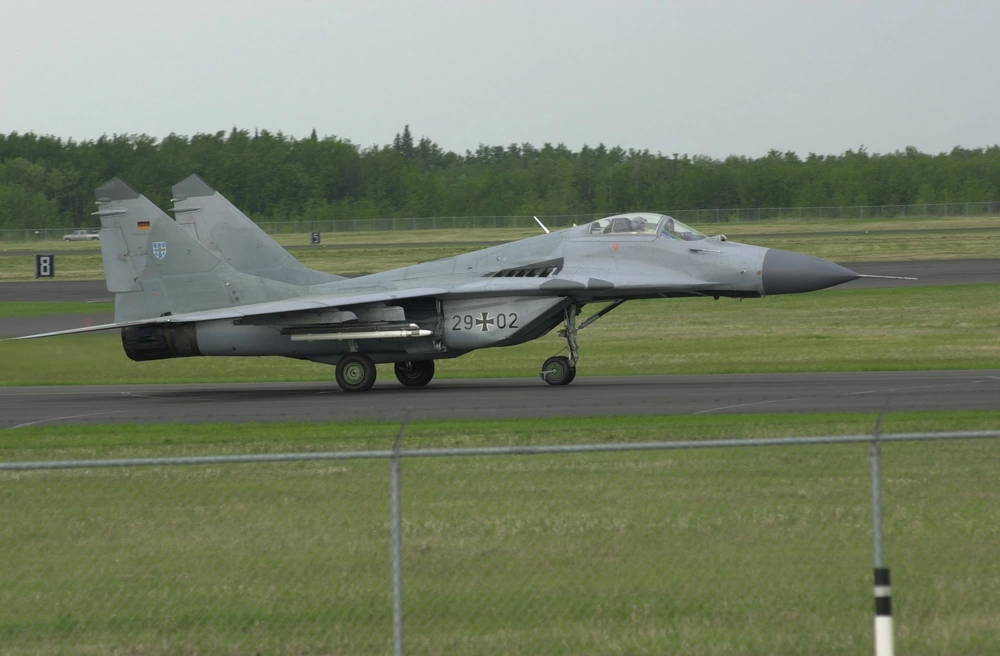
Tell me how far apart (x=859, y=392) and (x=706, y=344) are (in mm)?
13510

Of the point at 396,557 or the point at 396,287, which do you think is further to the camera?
the point at 396,287

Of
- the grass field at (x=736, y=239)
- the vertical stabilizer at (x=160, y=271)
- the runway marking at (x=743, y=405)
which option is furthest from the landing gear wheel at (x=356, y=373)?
the grass field at (x=736, y=239)

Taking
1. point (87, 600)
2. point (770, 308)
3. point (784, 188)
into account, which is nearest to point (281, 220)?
point (784, 188)

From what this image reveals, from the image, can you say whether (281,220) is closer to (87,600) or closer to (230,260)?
(230,260)

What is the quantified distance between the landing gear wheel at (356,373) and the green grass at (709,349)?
15.9 feet

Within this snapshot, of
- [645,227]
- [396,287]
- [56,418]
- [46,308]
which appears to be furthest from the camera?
[46,308]

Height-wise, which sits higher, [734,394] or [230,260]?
[230,260]

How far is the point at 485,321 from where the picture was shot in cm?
2534

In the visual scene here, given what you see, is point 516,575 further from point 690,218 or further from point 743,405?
point 690,218

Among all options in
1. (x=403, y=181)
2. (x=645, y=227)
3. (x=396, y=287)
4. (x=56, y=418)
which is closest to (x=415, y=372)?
(x=396, y=287)

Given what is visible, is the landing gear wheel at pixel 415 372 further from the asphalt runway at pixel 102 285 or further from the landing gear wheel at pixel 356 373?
the asphalt runway at pixel 102 285

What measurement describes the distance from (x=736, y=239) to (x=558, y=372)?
5650 cm

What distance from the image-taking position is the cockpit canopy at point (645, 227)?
82.7 ft

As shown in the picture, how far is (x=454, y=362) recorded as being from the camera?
3416 centimetres
